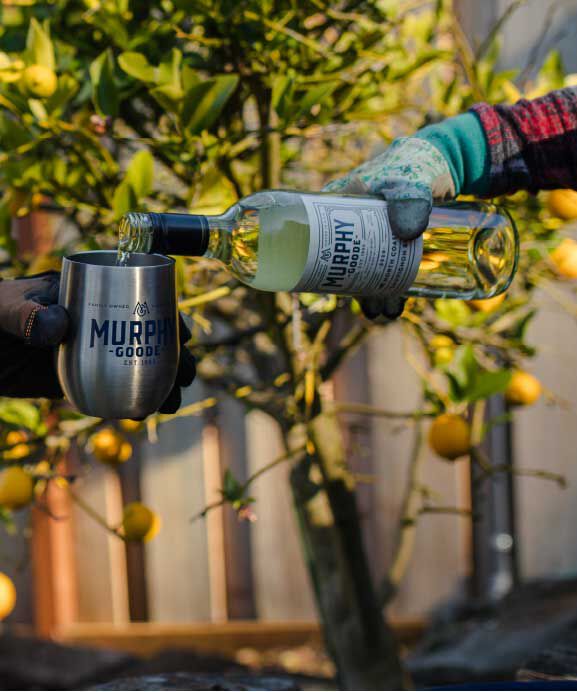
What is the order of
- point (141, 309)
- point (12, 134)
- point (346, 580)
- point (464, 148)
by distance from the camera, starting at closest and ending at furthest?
point (141, 309) → point (464, 148) → point (12, 134) → point (346, 580)

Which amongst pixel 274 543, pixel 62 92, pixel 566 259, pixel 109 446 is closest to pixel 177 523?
pixel 274 543

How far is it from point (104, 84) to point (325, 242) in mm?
393

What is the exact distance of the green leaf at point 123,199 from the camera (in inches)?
43.5

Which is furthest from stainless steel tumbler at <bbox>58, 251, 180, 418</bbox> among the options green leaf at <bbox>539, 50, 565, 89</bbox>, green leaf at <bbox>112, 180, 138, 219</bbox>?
green leaf at <bbox>539, 50, 565, 89</bbox>

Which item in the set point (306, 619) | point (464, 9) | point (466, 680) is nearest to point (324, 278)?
point (466, 680)

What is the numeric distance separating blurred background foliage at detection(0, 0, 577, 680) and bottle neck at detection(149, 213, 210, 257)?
0.24 m

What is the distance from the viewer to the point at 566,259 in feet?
4.45

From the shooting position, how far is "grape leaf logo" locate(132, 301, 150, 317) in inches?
31.3

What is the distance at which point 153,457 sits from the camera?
7.54 ft

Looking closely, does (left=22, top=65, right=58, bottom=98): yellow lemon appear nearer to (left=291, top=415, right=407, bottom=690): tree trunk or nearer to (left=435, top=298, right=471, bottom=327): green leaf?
(left=435, top=298, right=471, bottom=327): green leaf

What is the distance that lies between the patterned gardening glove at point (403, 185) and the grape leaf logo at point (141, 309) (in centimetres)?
26

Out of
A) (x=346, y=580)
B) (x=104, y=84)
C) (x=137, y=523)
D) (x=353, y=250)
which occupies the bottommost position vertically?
(x=346, y=580)

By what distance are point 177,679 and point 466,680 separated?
84 centimetres

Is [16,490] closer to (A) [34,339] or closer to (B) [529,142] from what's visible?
(A) [34,339]
